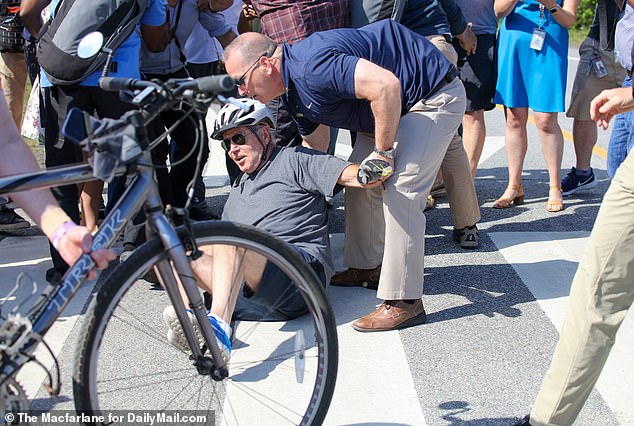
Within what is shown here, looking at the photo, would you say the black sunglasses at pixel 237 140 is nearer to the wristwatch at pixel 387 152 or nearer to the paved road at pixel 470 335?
the wristwatch at pixel 387 152

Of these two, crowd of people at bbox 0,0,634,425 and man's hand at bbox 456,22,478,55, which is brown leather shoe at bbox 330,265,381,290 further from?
man's hand at bbox 456,22,478,55

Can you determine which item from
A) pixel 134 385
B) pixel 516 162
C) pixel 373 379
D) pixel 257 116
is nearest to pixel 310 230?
pixel 257 116

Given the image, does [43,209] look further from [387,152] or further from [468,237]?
[468,237]

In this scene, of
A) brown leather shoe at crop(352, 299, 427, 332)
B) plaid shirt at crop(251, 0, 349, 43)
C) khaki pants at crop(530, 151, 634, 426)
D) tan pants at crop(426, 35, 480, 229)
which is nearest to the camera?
khaki pants at crop(530, 151, 634, 426)

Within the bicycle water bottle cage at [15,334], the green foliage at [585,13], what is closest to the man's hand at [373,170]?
the bicycle water bottle cage at [15,334]

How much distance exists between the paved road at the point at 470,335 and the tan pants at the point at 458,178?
0.74 feet

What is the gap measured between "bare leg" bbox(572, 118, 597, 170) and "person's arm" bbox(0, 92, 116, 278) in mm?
4703

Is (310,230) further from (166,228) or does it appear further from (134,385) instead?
(166,228)

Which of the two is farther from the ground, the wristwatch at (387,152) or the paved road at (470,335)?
the wristwatch at (387,152)

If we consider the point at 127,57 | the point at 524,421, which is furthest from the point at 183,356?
the point at 127,57

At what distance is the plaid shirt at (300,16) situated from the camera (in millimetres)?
4938

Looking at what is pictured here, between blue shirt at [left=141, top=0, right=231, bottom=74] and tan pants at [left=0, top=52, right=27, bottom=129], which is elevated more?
blue shirt at [left=141, top=0, right=231, bottom=74]

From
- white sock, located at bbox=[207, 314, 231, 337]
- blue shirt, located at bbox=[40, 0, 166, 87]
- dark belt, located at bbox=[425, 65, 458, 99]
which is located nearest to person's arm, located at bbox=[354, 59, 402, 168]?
dark belt, located at bbox=[425, 65, 458, 99]

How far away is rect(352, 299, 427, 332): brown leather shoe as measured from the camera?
13.5ft
